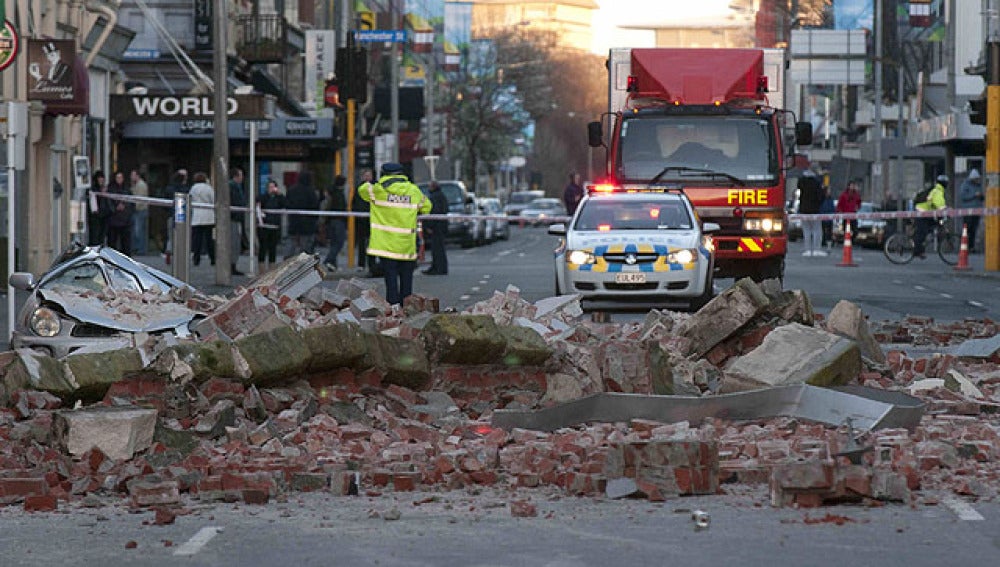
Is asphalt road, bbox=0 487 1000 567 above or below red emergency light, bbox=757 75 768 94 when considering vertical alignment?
below

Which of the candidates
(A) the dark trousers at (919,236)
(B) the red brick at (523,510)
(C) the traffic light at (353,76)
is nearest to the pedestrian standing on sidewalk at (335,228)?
(C) the traffic light at (353,76)

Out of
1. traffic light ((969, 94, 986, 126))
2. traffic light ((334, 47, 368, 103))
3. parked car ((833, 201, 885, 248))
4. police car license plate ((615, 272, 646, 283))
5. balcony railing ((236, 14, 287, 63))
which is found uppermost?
balcony railing ((236, 14, 287, 63))

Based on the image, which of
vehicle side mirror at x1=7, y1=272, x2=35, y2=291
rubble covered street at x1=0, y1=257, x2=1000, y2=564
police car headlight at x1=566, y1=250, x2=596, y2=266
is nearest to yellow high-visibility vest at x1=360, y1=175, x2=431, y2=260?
police car headlight at x1=566, y1=250, x2=596, y2=266

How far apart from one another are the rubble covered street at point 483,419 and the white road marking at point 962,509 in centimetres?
14

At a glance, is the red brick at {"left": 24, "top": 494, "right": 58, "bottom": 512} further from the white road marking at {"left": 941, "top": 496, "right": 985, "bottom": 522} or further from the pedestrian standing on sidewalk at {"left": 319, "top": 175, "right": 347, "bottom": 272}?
the pedestrian standing on sidewalk at {"left": 319, "top": 175, "right": 347, "bottom": 272}

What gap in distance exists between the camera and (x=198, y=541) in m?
8.76

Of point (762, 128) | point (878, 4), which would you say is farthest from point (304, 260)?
point (878, 4)

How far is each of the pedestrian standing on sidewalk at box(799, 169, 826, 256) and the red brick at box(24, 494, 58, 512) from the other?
35960mm

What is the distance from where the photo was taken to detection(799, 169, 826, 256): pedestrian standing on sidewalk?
47638 mm

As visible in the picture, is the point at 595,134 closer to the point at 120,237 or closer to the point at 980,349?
the point at 980,349

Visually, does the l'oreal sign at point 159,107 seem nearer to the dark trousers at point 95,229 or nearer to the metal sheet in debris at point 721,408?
the dark trousers at point 95,229

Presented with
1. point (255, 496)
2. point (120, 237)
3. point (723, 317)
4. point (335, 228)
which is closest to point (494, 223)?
point (120, 237)

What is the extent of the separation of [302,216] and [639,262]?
14.5m

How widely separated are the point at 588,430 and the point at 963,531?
323 centimetres
